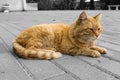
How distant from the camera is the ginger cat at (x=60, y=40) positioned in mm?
2783

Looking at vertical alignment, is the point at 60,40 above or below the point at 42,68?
above

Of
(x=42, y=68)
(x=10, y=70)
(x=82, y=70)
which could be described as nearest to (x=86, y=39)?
(x=82, y=70)

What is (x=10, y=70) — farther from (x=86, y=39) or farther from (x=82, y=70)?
(x=86, y=39)

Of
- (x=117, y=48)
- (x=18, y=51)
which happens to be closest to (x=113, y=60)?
(x=117, y=48)

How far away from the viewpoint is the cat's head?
275 centimetres

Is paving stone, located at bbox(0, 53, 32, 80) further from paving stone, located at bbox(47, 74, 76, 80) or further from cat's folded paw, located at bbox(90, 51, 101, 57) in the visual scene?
cat's folded paw, located at bbox(90, 51, 101, 57)

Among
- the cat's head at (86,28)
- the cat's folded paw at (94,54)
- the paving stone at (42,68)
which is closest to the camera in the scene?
the paving stone at (42,68)

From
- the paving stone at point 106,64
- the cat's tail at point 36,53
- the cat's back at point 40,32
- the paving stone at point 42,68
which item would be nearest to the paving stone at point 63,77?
the paving stone at point 42,68

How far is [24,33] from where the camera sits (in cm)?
308

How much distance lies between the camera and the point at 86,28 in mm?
2750

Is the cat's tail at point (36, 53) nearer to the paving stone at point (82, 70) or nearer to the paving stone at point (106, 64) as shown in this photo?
the paving stone at point (82, 70)

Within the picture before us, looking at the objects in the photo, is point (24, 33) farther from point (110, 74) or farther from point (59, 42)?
point (110, 74)

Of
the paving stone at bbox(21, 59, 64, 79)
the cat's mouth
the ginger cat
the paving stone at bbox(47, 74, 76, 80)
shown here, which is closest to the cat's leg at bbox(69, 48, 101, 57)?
the ginger cat

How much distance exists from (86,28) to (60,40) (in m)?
0.46
